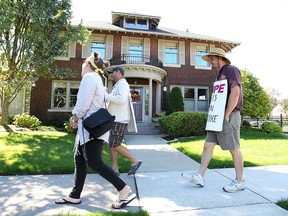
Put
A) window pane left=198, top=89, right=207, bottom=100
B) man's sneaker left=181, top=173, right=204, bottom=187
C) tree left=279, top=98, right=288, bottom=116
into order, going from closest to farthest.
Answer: man's sneaker left=181, top=173, right=204, bottom=187
window pane left=198, top=89, right=207, bottom=100
tree left=279, top=98, right=288, bottom=116

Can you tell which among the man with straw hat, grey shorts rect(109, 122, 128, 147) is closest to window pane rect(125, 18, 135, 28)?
grey shorts rect(109, 122, 128, 147)

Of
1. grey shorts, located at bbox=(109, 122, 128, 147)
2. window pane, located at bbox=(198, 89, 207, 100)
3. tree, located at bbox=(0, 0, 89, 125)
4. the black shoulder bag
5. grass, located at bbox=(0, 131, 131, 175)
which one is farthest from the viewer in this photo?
window pane, located at bbox=(198, 89, 207, 100)

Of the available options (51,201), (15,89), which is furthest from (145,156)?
(15,89)

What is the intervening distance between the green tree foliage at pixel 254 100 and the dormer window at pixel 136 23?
7.71 m

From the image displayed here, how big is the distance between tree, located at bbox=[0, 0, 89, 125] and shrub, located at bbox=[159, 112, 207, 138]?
21.1ft

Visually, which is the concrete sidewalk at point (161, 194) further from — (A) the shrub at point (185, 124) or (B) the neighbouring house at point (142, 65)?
(B) the neighbouring house at point (142, 65)

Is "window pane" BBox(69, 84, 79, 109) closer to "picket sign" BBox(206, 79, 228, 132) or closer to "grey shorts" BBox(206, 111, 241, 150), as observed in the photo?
"picket sign" BBox(206, 79, 228, 132)

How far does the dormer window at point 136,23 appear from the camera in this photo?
16516 millimetres

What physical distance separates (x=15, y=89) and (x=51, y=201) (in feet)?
30.7

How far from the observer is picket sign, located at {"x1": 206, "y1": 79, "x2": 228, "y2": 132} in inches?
132

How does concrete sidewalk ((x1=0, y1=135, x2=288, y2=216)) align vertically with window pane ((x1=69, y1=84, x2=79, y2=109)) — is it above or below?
below

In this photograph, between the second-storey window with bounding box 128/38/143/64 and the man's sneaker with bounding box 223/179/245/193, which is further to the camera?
the second-storey window with bounding box 128/38/143/64

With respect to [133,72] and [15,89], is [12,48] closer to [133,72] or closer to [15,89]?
[15,89]

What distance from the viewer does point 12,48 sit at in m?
10.7
